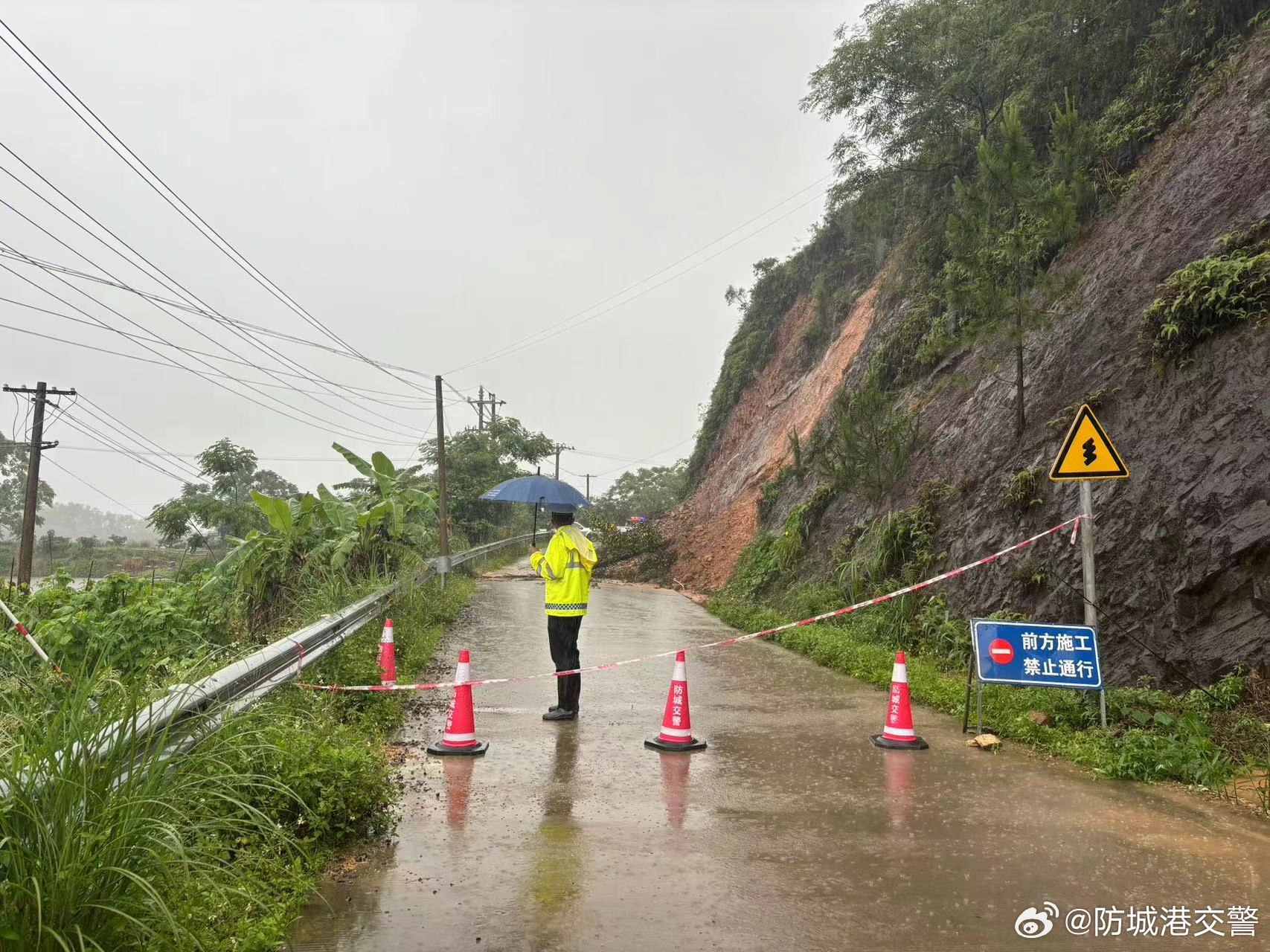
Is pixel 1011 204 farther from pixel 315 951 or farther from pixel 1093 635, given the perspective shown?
pixel 315 951

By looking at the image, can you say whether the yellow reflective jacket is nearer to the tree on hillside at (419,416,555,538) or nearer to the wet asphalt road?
the wet asphalt road

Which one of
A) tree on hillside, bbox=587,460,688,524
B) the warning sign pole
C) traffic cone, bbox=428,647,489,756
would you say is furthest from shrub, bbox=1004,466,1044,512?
tree on hillside, bbox=587,460,688,524

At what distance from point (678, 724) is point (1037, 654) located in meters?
2.86

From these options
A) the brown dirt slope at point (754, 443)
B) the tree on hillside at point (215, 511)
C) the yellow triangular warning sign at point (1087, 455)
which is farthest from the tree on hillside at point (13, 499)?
the yellow triangular warning sign at point (1087, 455)

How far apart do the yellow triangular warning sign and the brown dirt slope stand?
49.1 feet

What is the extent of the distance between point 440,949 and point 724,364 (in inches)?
1519

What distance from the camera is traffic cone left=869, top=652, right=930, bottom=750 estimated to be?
7219 millimetres

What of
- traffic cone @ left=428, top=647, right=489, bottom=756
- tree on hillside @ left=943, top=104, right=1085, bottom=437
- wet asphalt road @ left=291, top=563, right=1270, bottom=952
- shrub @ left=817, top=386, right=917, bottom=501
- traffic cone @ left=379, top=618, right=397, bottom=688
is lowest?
wet asphalt road @ left=291, top=563, right=1270, bottom=952

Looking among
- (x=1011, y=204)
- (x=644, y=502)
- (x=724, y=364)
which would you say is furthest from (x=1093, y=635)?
(x=644, y=502)

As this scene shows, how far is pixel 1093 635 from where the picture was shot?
23.9 ft

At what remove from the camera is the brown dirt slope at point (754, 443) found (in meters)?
26.1

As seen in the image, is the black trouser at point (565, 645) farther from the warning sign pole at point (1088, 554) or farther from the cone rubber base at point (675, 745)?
the warning sign pole at point (1088, 554)

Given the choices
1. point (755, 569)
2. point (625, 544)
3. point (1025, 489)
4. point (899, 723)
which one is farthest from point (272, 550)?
point (625, 544)

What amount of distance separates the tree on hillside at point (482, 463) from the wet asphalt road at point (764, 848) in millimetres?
27563
